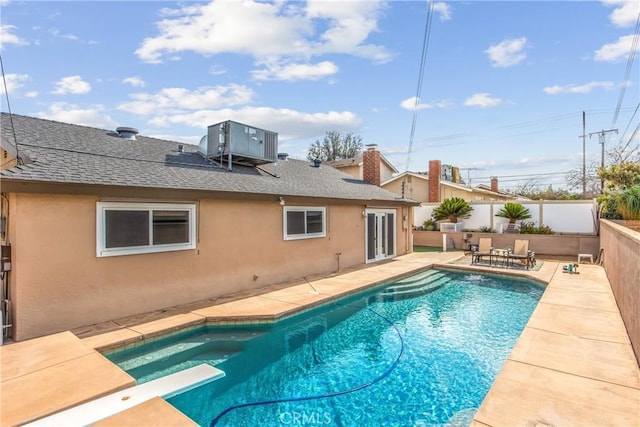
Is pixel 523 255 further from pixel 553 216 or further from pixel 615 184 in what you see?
pixel 615 184

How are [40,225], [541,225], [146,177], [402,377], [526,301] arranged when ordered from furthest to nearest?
1. [541,225]
2. [526,301]
3. [146,177]
4. [40,225]
5. [402,377]

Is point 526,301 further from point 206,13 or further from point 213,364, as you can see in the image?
point 206,13

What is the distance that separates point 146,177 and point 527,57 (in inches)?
589

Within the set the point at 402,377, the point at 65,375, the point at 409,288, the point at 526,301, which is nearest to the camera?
the point at 65,375

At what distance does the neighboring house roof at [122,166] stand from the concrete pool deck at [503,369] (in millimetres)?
2811

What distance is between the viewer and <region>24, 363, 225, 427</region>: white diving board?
3584mm

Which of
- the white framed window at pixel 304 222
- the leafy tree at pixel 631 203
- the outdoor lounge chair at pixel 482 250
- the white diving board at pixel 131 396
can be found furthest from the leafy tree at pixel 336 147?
the white diving board at pixel 131 396

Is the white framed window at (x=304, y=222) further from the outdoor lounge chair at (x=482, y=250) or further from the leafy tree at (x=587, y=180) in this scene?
the leafy tree at (x=587, y=180)

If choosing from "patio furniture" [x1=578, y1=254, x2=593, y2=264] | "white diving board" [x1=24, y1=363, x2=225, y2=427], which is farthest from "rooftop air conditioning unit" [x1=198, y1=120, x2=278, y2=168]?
"patio furniture" [x1=578, y1=254, x2=593, y2=264]

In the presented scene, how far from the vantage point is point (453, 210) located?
2012 cm

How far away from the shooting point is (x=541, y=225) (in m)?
18.2

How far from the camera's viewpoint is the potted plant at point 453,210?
19.9 metres

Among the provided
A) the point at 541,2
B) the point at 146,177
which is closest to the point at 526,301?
the point at 541,2

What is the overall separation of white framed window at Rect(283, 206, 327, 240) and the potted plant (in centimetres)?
1069
